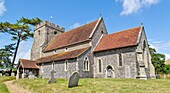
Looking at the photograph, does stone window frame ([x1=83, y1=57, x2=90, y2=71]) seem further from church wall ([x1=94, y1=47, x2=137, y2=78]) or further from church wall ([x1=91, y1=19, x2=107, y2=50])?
church wall ([x1=91, y1=19, x2=107, y2=50])

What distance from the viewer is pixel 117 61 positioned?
23.4m

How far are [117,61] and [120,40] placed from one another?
3419mm

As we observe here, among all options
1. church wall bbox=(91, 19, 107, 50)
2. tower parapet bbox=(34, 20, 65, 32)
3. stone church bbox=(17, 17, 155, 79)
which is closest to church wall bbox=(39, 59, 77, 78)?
stone church bbox=(17, 17, 155, 79)

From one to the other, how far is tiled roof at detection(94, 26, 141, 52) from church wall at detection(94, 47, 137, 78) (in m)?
0.69

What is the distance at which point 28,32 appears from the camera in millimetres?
43000

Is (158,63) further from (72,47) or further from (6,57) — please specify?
(6,57)

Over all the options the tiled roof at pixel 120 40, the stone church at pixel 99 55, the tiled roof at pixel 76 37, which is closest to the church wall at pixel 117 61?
the stone church at pixel 99 55

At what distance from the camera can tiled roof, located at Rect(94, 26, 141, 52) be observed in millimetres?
22953

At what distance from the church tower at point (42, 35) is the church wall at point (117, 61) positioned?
1565cm

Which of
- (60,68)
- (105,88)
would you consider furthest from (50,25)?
(105,88)

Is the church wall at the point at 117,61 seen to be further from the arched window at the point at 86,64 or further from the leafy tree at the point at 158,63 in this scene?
the leafy tree at the point at 158,63

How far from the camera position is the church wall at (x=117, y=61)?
860 inches

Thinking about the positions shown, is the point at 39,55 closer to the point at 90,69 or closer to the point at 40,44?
the point at 40,44

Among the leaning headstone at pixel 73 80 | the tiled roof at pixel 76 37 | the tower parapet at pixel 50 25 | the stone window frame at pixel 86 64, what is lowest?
the leaning headstone at pixel 73 80
